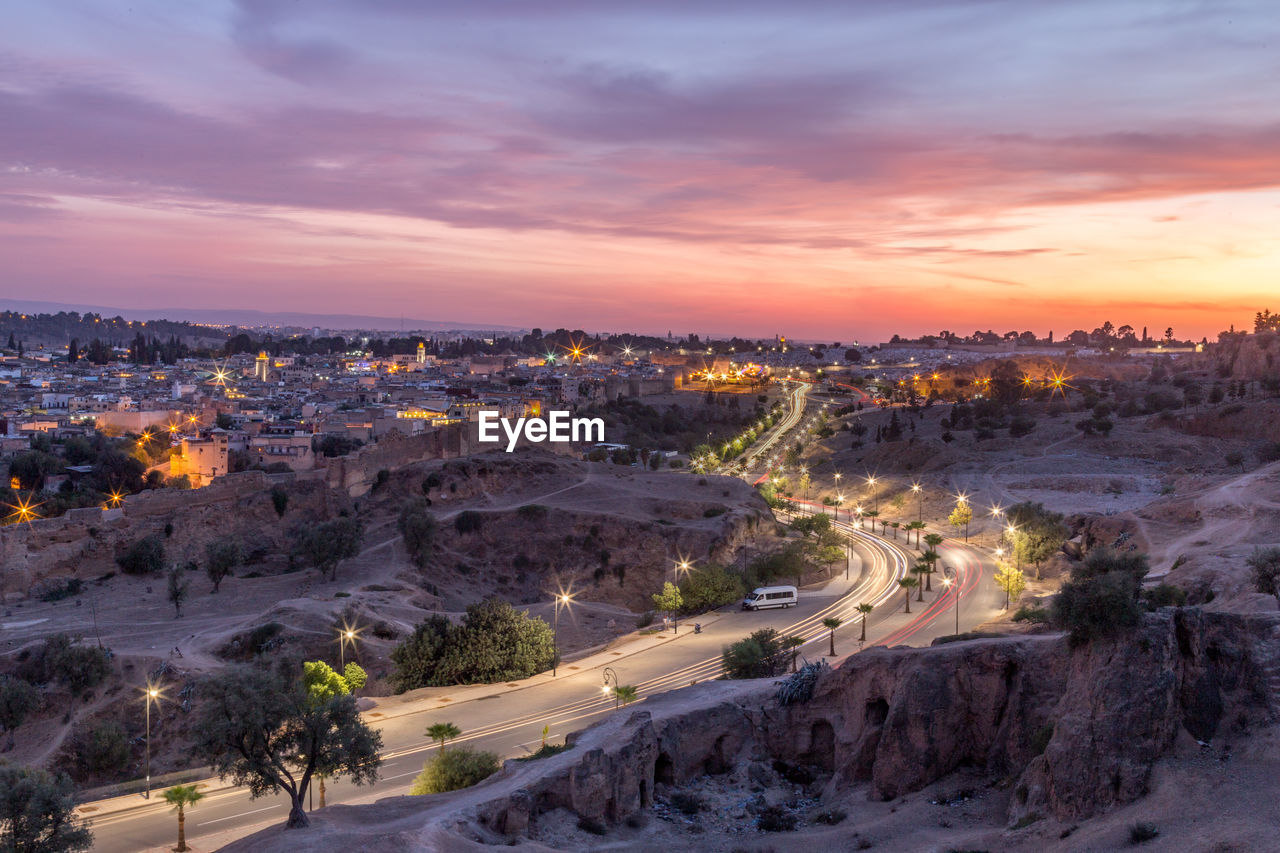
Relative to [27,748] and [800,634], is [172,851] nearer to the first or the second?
[27,748]

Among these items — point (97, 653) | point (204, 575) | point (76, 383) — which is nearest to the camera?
point (97, 653)

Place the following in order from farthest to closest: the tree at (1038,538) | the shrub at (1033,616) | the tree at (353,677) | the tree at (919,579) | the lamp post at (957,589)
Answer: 1. the tree at (1038,538)
2. the tree at (919,579)
3. the lamp post at (957,589)
4. the tree at (353,677)
5. the shrub at (1033,616)

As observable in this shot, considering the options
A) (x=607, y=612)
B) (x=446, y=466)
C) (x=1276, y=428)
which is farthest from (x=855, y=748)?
(x=1276, y=428)

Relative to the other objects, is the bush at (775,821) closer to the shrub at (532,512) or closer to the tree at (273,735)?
the tree at (273,735)

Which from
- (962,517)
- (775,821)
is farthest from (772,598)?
(775,821)

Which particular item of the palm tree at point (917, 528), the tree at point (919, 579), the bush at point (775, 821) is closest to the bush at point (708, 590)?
the tree at point (919, 579)

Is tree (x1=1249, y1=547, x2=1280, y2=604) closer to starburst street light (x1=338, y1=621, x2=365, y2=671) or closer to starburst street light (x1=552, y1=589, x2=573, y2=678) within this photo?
starburst street light (x1=552, y1=589, x2=573, y2=678)

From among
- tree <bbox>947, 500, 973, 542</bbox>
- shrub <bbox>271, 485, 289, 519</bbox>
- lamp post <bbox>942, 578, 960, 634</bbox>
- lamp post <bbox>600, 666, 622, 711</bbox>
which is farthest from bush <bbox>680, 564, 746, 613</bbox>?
shrub <bbox>271, 485, 289, 519</bbox>
